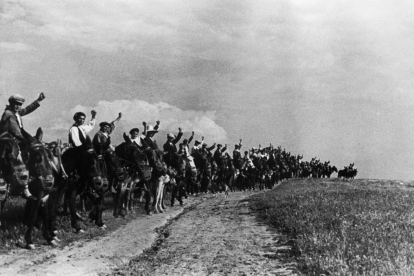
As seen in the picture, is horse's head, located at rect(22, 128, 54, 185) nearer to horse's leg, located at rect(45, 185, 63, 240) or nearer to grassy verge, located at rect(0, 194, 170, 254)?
horse's leg, located at rect(45, 185, 63, 240)

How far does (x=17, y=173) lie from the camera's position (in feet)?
29.0

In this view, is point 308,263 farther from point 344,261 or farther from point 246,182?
point 246,182

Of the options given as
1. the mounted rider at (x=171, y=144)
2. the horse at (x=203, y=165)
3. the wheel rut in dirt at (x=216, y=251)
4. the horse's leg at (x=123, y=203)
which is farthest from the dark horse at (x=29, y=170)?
the horse at (x=203, y=165)

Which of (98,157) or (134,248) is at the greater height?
(98,157)

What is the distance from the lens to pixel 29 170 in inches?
371

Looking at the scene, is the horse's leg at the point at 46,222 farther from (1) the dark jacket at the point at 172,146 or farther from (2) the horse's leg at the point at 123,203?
(1) the dark jacket at the point at 172,146

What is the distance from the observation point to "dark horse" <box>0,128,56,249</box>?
882cm

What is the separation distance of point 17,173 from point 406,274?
24.7 ft

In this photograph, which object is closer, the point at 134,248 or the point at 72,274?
the point at 72,274

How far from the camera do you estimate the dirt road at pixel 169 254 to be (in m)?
7.93

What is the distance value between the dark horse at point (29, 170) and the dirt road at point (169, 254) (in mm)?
980

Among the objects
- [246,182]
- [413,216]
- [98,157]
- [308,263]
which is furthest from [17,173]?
[246,182]

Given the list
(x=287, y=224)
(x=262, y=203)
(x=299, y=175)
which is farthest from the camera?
(x=299, y=175)

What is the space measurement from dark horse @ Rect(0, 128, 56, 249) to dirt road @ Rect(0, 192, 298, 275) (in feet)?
3.21
